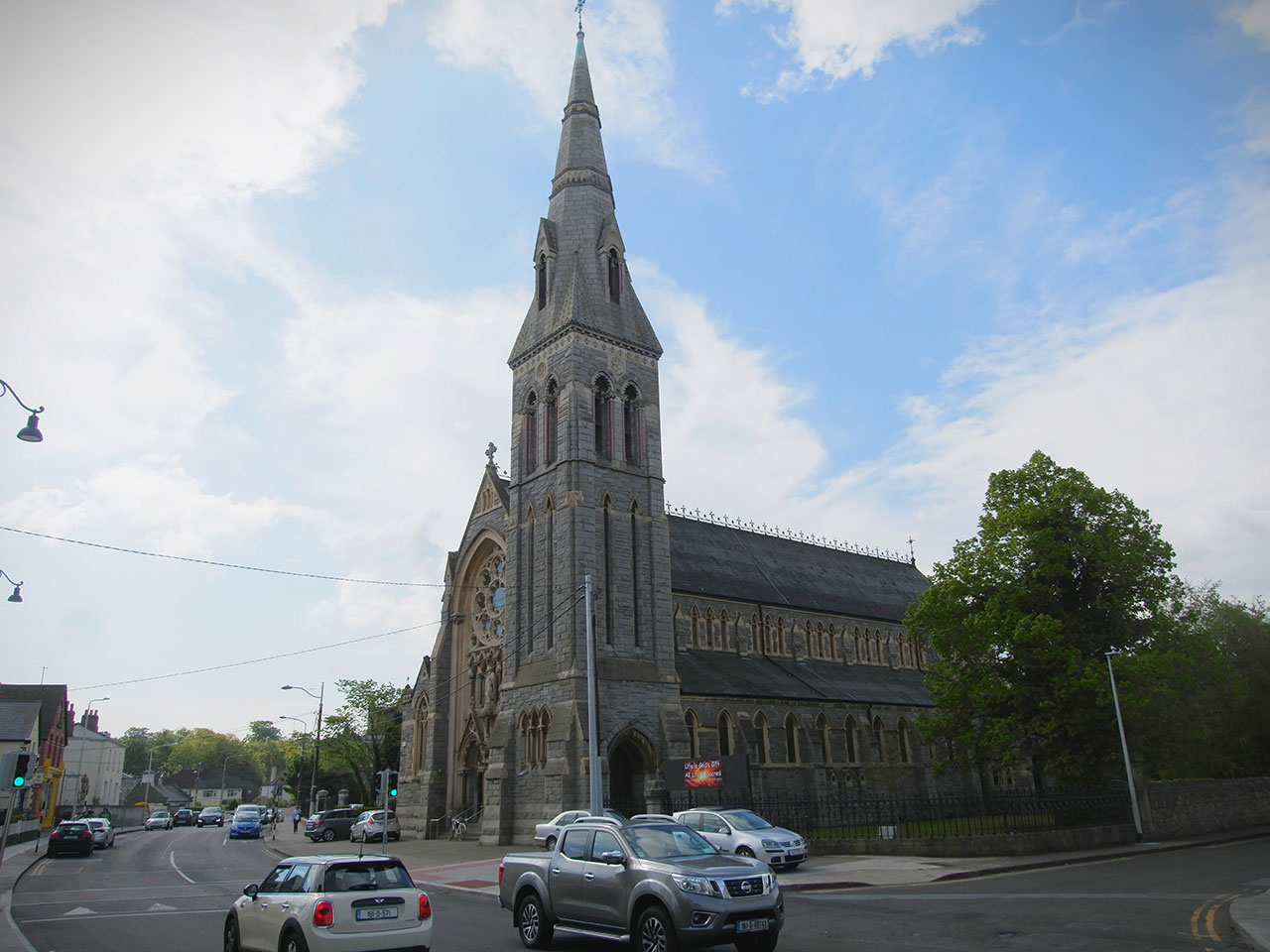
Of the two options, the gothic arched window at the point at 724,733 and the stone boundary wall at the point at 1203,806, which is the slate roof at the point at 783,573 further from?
the stone boundary wall at the point at 1203,806

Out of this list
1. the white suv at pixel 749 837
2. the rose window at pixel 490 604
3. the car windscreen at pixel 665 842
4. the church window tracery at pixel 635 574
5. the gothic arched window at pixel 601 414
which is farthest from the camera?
the rose window at pixel 490 604

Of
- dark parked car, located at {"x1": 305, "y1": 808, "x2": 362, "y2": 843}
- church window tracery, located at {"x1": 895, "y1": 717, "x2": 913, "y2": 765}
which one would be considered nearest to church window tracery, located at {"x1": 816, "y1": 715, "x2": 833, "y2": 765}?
church window tracery, located at {"x1": 895, "y1": 717, "x2": 913, "y2": 765}

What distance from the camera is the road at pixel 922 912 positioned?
1179 cm

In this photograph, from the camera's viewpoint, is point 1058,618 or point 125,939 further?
point 1058,618

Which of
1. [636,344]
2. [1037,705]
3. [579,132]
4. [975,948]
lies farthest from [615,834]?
[579,132]

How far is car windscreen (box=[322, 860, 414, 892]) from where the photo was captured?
10.2m

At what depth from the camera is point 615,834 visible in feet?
38.7

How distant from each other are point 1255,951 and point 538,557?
2957 centimetres

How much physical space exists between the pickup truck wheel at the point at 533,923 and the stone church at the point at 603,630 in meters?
16.3

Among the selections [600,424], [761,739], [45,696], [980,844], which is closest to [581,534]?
[600,424]

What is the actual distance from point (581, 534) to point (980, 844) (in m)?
18.3

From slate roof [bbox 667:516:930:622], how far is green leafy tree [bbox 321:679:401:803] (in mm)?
31310

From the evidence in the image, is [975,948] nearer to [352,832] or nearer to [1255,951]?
[1255,951]

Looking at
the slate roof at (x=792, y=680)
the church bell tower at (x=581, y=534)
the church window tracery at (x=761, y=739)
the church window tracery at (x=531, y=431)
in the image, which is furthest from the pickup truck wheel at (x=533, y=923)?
the church window tracery at (x=531, y=431)
